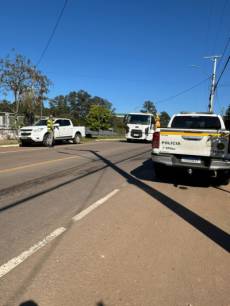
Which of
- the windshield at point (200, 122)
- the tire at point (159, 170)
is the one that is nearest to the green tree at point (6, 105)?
the windshield at point (200, 122)

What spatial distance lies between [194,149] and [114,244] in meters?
5.28

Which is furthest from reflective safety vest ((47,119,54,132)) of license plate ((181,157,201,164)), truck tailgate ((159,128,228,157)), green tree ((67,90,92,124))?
green tree ((67,90,92,124))

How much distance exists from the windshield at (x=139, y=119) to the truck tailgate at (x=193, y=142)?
23.4m

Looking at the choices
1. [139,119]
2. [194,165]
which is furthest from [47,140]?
[194,165]

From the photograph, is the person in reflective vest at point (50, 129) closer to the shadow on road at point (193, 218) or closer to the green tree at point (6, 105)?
the green tree at point (6, 105)

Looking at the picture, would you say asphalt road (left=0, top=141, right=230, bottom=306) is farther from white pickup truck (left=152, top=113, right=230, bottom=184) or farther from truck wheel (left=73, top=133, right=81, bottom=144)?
truck wheel (left=73, top=133, right=81, bottom=144)

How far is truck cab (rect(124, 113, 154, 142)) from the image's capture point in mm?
32844

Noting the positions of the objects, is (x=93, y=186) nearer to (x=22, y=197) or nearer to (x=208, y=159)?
(x=22, y=197)

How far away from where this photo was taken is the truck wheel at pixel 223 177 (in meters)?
9.81

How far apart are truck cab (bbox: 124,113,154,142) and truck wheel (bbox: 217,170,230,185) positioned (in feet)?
72.4

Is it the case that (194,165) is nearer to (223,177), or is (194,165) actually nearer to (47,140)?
(223,177)

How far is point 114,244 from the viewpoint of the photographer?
16.1 feet

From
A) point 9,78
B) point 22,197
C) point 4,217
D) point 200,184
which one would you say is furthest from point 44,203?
point 9,78

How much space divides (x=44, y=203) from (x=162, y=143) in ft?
13.6
